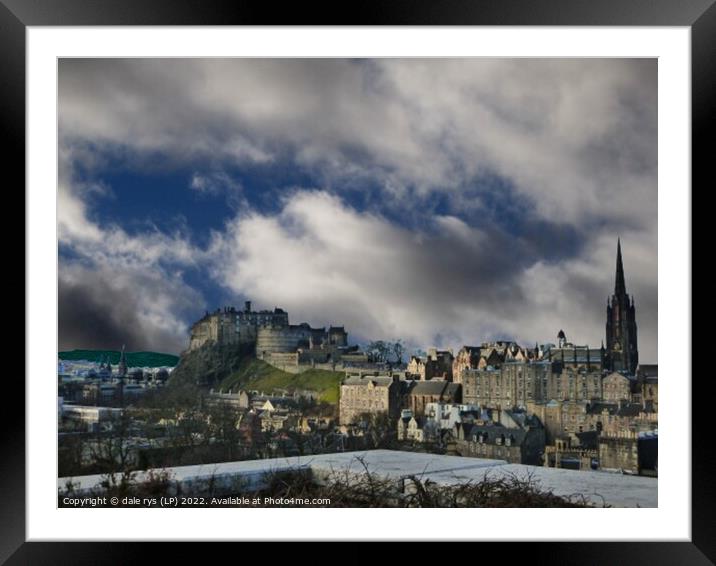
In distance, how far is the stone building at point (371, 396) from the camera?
12.1ft

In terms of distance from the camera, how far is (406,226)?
147 inches

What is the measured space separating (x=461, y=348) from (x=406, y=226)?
0.65 meters

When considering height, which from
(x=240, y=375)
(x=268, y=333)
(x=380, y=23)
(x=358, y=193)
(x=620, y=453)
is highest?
(x=380, y=23)

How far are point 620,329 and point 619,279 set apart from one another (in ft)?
0.78

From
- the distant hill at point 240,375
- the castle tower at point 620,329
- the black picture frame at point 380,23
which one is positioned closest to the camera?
the black picture frame at point 380,23

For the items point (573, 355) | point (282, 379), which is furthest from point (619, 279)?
point (282, 379)

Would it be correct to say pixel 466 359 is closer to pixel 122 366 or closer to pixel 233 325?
pixel 233 325

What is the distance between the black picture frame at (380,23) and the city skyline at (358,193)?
0.94 meters

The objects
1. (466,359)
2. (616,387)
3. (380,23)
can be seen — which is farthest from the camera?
(466,359)

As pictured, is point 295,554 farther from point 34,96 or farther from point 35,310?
point 34,96

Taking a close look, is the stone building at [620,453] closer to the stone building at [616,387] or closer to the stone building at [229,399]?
the stone building at [616,387]

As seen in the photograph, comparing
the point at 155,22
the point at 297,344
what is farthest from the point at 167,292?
the point at 155,22

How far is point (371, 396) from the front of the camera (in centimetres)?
374

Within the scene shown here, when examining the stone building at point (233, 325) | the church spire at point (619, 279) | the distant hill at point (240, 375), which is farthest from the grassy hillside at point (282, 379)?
the church spire at point (619, 279)
